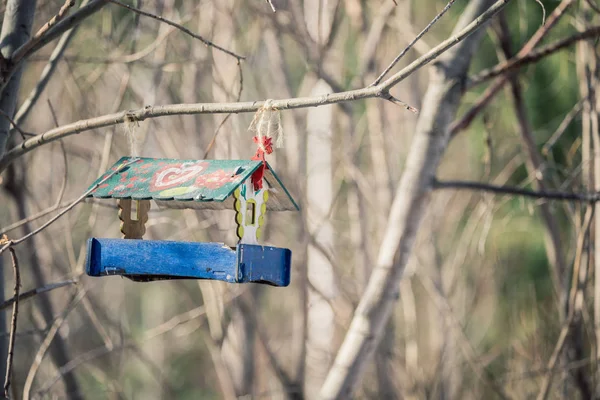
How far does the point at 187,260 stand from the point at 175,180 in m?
0.16

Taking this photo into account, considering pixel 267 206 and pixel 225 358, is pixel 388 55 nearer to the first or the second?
pixel 225 358

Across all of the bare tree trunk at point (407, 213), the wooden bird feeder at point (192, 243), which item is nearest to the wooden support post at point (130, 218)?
the wooden bird feeder at point (192, 243)

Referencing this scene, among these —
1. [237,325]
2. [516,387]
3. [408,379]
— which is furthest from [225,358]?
[516,387]

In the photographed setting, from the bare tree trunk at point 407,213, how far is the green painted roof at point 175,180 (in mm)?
754

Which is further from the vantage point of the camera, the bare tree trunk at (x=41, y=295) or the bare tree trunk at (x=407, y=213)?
the bare tree trunk at (x=41, y=295)

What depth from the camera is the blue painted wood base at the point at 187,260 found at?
1.33 m

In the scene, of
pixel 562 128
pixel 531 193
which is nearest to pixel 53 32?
pixel 531 193

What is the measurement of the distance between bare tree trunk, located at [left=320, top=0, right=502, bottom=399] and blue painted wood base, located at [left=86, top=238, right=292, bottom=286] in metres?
0.69

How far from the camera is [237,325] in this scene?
373cm

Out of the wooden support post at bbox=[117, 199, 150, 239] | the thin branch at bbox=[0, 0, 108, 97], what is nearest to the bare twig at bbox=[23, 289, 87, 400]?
the wooden support post at bbox=[117, 199, 150, 239]

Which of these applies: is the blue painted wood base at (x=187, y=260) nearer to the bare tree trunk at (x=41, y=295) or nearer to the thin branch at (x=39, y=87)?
the thin branch at (x=39, y=87)

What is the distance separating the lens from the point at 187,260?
1364 mm

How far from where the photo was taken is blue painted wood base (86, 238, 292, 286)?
1.33 metres

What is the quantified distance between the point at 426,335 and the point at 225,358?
2.57 meters
